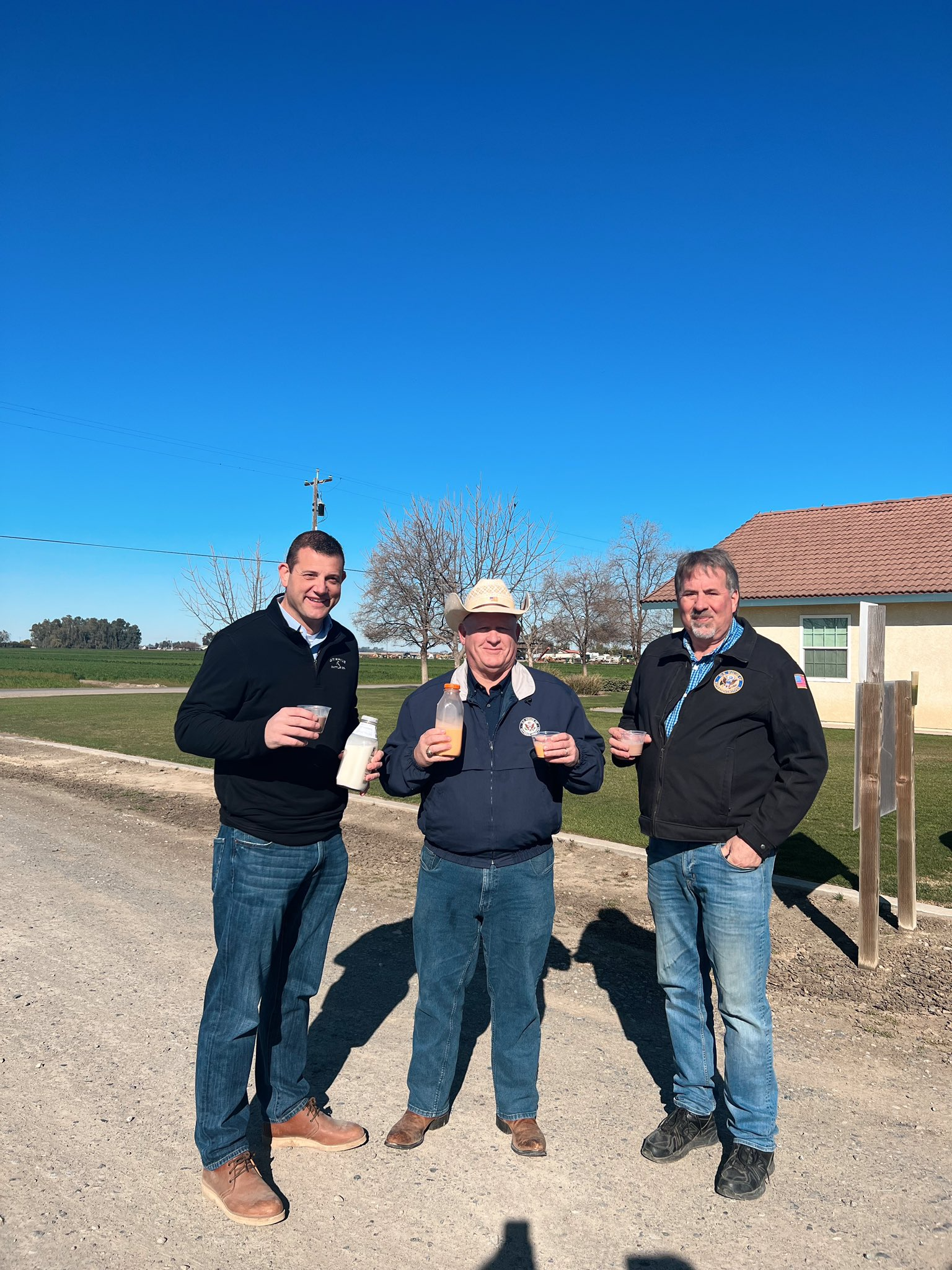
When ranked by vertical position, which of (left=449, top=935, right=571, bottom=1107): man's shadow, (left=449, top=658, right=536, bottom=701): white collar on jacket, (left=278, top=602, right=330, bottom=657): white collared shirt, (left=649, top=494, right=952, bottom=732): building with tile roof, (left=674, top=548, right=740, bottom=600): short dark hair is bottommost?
(left=449, top=935, right=571, bottom=1107): man's shadow

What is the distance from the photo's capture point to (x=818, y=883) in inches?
257

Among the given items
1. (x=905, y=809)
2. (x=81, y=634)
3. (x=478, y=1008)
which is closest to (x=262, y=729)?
(x=478, y=1008)

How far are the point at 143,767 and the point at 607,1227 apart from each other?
10998 mm

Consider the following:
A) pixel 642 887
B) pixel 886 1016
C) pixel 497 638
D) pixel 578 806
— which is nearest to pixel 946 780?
pixel 578 806

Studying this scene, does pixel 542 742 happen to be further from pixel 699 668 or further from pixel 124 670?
pixel 124 670

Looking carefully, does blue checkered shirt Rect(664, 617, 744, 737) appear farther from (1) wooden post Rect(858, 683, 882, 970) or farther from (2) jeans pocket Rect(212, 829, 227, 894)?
(1) wooden post Rect(858, 683, 882, 970)

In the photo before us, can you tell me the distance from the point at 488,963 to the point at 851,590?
59.8 ft

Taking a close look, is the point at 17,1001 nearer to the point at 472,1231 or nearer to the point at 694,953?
the point at 472,1231

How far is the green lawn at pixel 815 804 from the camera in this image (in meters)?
7.12

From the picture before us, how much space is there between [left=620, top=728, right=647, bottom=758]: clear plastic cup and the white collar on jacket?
1.33 ft

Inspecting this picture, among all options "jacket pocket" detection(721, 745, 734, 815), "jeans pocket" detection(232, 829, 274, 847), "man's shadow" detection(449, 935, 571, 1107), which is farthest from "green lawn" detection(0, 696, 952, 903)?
"jeans pocket" detection(232, 829, 274, 847)

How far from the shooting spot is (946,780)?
1150 cm

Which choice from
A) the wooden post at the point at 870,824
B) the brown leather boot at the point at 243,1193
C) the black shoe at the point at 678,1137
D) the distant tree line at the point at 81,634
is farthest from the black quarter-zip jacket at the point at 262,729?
the distant tree line at the point at 81,634

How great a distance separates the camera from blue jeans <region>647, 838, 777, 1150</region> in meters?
3.09
